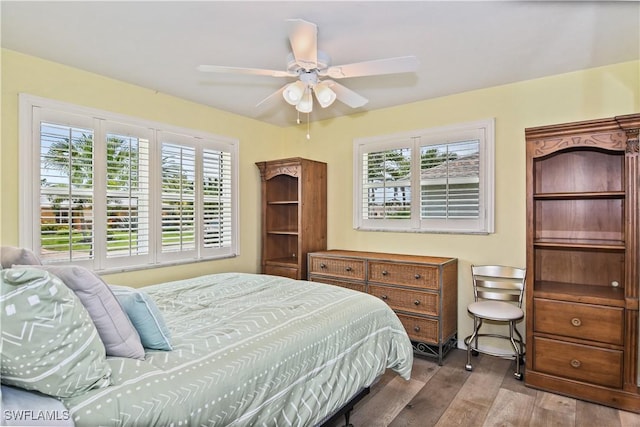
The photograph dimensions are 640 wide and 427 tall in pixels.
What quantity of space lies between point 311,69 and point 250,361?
1.76 metres

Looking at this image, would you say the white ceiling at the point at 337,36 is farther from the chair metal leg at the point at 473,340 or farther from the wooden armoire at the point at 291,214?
the chair metal leg at the point at 473,340

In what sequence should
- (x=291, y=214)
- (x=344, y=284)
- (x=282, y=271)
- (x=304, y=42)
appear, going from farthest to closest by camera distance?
(x=291, y=214) → (x=282, y=271) → (x=344, y=284) → (x=304, y=42)

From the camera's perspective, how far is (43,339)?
0.98m

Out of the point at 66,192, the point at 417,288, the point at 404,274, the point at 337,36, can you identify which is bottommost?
the point at 417,288

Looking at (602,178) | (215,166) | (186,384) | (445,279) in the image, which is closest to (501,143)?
(602,178)


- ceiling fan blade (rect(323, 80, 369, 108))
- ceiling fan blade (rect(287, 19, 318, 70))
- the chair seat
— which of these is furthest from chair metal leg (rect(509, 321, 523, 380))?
ceiling fan blade (rect(287, 19, 318, 70))

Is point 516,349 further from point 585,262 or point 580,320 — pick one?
point 585,262

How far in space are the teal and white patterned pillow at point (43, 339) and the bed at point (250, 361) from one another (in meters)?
0.05

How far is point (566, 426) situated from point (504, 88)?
2727 mm

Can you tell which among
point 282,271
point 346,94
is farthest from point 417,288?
point 346,94

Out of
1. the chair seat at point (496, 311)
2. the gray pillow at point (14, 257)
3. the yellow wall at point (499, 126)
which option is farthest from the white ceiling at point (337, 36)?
the chair seat at point (496, 311)

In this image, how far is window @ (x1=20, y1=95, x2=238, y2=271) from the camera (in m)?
2.71

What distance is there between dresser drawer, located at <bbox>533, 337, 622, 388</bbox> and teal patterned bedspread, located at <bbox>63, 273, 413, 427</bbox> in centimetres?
118

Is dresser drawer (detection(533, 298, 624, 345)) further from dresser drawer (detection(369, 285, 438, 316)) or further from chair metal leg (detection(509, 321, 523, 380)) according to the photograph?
dresser drawer (detection(369, 285, 438, 316))
